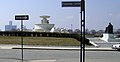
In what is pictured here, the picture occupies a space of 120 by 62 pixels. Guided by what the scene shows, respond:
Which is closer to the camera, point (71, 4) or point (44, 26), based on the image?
point (71, 4)

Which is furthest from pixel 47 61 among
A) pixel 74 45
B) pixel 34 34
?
pixel 34 34

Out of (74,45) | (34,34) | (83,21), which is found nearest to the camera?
(83,21)

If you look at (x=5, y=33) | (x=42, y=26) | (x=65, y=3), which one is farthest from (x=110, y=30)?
(x=65, y=3)

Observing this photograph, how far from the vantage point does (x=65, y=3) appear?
12.4 metres

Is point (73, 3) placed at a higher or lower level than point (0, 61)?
higher

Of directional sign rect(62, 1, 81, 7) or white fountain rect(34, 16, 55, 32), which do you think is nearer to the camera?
directional sign rect(62, 1, 81, 7)

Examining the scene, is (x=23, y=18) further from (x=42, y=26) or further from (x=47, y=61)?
(x=42, y=26)

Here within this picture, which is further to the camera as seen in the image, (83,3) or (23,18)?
(23,18)

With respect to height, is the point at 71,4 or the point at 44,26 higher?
the point at 71,4

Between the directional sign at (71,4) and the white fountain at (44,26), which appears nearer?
the directional sign at (71,4)

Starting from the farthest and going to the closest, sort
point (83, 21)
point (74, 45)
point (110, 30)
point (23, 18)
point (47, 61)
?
1. point (110, 30)
2. point (74, 45)
3. point (47, 61)
4. point (23, 18)
5. point (83, 21)

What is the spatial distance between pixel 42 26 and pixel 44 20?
13.6 feet

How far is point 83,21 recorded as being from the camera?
39.2 ft

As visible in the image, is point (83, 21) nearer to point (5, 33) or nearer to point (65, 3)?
point (65, 3)
